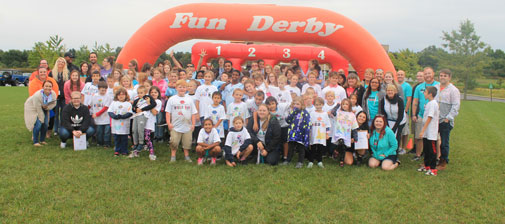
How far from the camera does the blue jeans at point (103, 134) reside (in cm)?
628

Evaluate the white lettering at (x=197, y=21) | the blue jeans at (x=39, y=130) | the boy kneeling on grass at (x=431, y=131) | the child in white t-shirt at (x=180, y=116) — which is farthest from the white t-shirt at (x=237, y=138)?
the white lettering at (x=197, y=21)

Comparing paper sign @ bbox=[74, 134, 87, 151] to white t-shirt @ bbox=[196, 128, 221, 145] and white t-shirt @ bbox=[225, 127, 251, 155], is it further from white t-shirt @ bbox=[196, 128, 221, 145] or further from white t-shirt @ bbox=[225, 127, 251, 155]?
white t-shirt @ bbox=[225, 127, 251, 155]

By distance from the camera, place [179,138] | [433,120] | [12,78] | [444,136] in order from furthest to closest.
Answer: [12,78]
[179,138]
[444,136]
[433,120]

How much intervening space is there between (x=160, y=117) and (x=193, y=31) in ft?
11.2

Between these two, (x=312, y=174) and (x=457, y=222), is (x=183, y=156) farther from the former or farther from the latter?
(x=457, y=222)

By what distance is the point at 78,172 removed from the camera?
4707 mm

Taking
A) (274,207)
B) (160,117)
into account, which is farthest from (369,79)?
(160,117)

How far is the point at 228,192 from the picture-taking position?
409 cm

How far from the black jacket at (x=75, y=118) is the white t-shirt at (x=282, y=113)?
3642mm

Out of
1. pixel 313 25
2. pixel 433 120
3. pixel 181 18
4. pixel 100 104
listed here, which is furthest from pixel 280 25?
pixel 100 104

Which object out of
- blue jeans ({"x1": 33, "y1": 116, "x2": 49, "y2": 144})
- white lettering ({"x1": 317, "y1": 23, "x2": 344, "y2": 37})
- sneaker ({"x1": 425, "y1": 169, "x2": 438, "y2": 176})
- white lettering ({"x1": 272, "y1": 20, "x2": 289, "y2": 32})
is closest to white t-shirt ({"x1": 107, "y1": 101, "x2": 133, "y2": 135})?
blue jeans ({"x1": 33, "y1": 116, "x2": 49, "y2": 144})

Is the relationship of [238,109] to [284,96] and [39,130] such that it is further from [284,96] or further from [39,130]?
[39,130]

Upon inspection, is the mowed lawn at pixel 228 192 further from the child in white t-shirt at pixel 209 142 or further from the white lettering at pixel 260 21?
the white lettering at pixel 260 21

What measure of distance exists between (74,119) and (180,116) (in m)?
2.26
